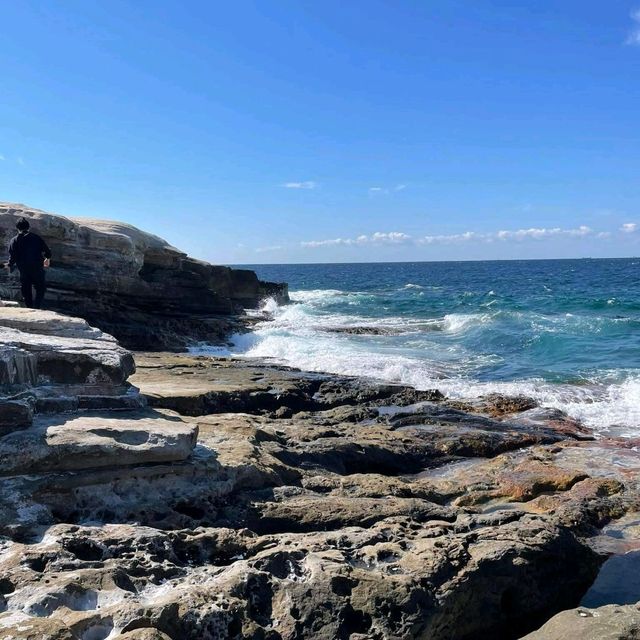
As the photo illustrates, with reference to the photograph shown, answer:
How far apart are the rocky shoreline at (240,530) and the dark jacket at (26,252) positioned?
4.78 metres

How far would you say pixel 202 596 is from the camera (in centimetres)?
388

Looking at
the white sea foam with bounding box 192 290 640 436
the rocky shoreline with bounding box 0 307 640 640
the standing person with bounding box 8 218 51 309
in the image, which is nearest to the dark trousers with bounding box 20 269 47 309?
the standing person with bounding box 8 218 51 309

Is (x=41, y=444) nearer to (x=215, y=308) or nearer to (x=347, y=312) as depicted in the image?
(x=215, y=308)

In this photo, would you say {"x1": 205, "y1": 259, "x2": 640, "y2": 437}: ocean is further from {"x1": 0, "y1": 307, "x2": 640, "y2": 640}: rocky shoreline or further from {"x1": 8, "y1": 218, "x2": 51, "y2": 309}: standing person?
{"x1": 8, "y1": 218, "x2": 51, "y2": 309}: standing person

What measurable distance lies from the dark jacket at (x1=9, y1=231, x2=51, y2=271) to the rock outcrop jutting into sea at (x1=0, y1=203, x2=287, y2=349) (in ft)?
12.7

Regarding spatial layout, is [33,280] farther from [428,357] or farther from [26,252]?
[428,357]

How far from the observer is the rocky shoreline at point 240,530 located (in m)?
3.87

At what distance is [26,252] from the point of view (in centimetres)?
1151

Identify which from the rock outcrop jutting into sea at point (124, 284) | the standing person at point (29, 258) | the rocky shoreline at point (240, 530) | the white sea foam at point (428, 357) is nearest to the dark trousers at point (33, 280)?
the standing person at point (29, 258)

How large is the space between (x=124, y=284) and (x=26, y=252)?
737cm

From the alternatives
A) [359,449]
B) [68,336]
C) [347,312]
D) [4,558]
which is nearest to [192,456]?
[4,558]

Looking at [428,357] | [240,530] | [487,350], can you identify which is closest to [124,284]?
[428,357]

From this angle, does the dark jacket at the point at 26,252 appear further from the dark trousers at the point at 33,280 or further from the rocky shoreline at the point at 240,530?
the rocky shoreline at the point at 240,530

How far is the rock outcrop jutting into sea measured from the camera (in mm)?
16812
